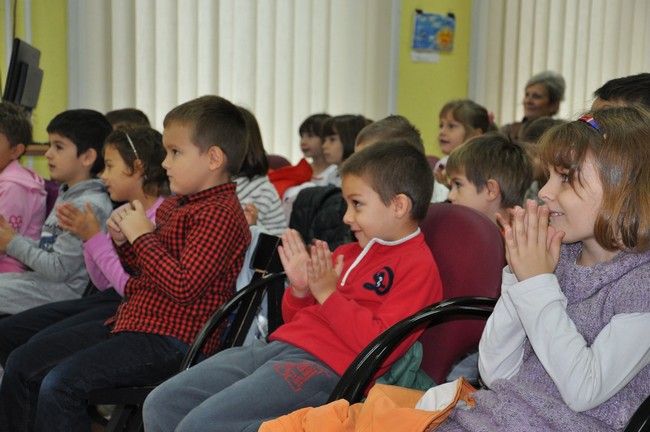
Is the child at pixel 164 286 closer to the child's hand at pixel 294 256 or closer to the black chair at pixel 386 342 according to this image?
the child's hand at pixel 294 256

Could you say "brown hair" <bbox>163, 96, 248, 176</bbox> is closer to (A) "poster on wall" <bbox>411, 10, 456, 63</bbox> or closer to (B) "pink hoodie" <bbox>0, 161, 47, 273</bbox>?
(B) "pink hoodie" <bbox>0, 161, 47, 273</bbox>

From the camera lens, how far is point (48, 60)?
4871mm

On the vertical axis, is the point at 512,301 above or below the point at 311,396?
above

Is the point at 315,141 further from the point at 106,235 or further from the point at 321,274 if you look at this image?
the point at 321,274

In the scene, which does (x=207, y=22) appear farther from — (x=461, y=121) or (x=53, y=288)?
(x=53, y=288)

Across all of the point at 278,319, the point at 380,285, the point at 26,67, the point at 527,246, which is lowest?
the point at 278,319

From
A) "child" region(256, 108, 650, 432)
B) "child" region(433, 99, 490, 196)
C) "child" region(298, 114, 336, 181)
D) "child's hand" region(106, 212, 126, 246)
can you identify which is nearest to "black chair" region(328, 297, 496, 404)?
"child" region(256, 108, 650, 432)

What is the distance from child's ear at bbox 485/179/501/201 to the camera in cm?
248

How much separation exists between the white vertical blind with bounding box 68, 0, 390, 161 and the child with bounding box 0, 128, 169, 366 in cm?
241

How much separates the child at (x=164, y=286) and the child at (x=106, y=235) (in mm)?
92

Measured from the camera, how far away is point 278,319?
2.25 metres

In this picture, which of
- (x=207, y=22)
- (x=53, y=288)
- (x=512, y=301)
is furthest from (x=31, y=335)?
(x=207, y=22)

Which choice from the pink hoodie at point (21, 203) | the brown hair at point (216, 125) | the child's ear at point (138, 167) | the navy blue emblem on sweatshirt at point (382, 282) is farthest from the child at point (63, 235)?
the navy blue emblem on sweatshirt at point (382, 282)

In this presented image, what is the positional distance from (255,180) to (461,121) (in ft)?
4.95
